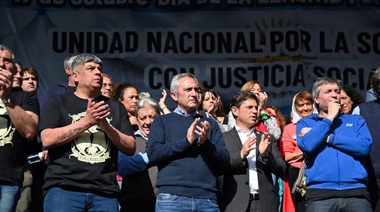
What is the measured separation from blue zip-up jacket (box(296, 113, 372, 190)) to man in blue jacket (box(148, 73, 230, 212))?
66cm

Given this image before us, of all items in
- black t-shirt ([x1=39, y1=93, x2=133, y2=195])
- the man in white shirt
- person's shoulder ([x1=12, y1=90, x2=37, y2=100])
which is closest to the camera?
A: black t-shirt ([x1=39, y1=93, x2=133, y2=195])

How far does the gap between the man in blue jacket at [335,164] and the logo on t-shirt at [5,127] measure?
218 centimetres

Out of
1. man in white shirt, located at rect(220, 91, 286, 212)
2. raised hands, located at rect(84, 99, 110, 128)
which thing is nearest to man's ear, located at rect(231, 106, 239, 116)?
man in white shirt, located at rect(220, 91, 286, 212)

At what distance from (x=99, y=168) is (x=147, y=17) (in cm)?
391

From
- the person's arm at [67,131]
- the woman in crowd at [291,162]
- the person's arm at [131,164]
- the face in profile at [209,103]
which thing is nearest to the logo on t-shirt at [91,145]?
the person's arm at [67,131]

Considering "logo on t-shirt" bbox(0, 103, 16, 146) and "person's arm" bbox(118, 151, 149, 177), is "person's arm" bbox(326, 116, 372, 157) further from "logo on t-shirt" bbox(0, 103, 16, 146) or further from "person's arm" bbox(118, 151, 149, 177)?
Result: "logo on t-shirt" bbox(0, 103, 16, 146)

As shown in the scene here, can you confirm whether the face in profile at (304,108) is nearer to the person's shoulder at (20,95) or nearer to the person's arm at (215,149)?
the person's arm at (215,149)

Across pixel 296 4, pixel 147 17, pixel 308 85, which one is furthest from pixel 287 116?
pixel 147 17

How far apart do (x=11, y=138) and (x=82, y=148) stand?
52 cm

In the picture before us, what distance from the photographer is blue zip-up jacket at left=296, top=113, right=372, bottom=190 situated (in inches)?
241

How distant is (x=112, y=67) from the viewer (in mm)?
9125

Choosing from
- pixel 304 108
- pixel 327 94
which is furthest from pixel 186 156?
pixel 304 108

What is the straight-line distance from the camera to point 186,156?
20.0 ft

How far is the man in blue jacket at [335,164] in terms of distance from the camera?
6.11 metres
